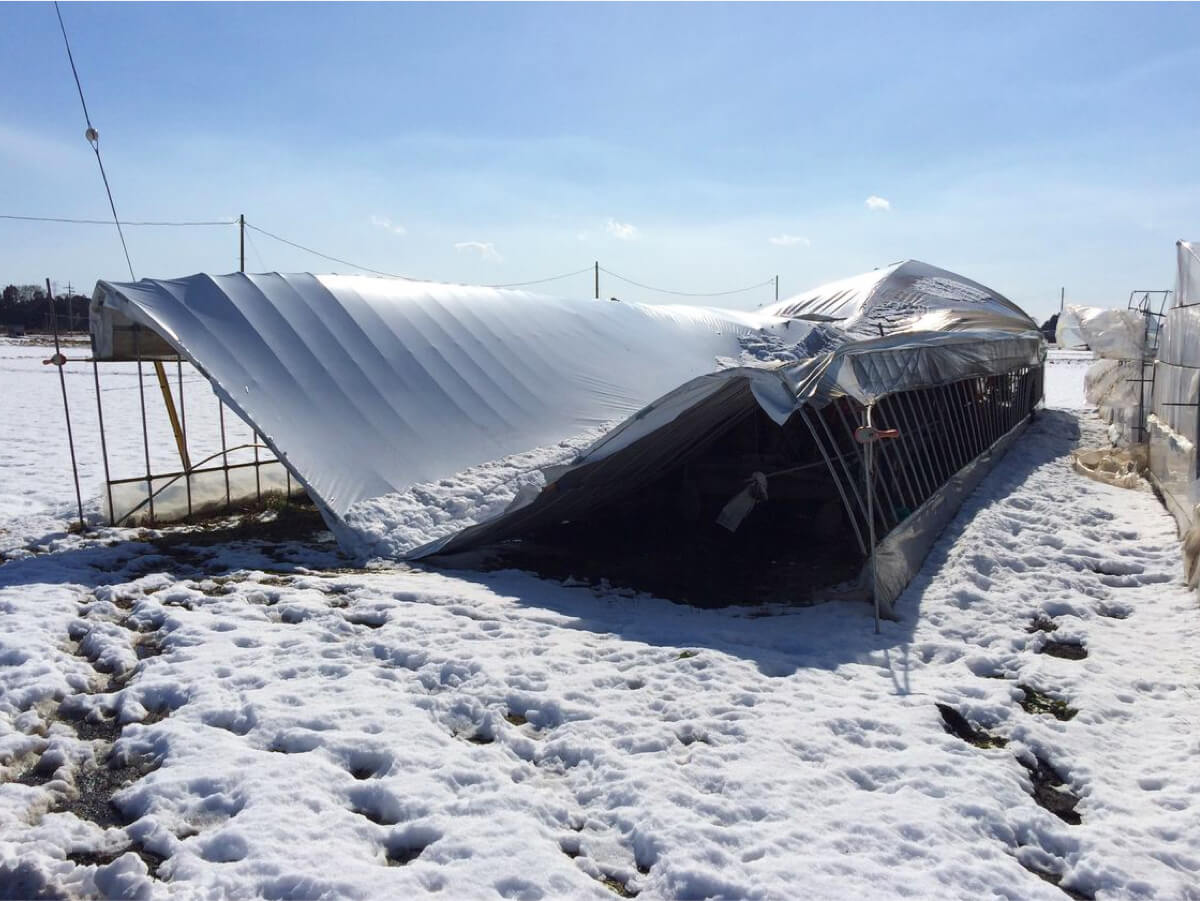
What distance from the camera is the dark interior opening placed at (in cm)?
817

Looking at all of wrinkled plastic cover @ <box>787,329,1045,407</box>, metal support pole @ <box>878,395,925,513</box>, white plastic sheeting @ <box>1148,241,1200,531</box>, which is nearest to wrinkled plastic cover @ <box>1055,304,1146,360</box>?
wrinkled plastic cover @ <box>787,329,1045,407</box>

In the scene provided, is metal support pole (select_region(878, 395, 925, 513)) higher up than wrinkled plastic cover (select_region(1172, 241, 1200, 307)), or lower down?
lower down

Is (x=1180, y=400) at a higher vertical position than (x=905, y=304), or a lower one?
lower

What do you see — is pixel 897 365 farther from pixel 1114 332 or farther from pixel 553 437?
pixel 1114 332

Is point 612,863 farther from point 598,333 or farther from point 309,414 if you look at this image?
point 598,333

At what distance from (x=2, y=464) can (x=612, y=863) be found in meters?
13.7

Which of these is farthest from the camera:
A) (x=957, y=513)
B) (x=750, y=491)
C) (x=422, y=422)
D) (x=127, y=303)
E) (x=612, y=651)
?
(x=957, y=513)

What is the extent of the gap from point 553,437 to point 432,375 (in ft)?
5.34

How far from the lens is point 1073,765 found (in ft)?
15.2

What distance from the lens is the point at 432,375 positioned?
10734 mm

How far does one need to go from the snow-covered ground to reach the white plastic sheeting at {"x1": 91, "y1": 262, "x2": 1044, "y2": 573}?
1.30 metres

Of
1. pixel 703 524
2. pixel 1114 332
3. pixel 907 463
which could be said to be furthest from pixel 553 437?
pixel 1114 332

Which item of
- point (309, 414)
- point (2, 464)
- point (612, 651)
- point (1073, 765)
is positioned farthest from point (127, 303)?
point (1073, 765)

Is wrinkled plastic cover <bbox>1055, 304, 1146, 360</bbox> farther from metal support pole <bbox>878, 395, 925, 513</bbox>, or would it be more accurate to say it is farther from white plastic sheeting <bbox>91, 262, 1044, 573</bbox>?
metal support pole <bbox>878, 395, 925, 513</bbox>
